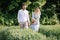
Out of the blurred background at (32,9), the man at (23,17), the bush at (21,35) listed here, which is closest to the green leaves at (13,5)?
the blurred background at (32,9)

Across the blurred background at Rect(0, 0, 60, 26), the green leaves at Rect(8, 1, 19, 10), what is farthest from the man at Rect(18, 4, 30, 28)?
the green leaves at Rect(8, 1, 19, 10)

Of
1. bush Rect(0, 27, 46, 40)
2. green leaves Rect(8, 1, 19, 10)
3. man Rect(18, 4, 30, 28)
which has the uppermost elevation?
green leaves Rect(8, 1, 19, 10)

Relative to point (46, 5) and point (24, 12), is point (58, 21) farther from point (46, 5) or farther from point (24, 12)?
point (24, 12)

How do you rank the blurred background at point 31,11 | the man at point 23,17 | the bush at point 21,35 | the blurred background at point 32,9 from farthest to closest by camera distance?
the blurred background at point 32,9 → the blurred background at point 31,11 → the man at point 23,17 → the bush at point 21,35

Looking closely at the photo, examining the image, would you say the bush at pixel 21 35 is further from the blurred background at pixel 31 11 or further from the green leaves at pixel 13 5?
the green leaves at pixel 13 5

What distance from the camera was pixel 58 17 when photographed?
79.7ft

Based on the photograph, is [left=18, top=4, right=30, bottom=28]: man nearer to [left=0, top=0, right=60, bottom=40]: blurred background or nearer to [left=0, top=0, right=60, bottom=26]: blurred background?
[left=0, top=0, right=60, bottom=40]: blurred background

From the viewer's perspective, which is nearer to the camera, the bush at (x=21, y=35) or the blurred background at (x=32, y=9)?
the bush at (x=21, y=35)

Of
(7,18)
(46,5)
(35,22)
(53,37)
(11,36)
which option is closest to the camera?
(11,36)

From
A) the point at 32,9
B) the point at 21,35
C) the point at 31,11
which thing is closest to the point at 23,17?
the point at 21,35

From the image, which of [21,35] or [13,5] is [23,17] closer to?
[21,35]

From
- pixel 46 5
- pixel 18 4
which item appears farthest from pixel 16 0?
pixel 46 5

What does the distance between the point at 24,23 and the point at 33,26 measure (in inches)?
26.0

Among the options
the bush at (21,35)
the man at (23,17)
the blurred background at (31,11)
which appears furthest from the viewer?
the blurred background at (31,11)
